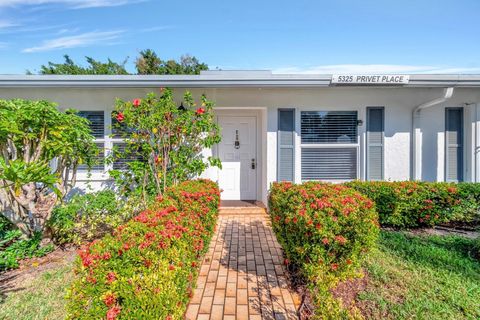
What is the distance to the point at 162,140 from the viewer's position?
15.9 feet

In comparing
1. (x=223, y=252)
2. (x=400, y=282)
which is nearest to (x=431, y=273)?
(x=400, y=282)

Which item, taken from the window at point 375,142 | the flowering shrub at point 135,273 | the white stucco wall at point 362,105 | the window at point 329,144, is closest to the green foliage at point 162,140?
the white stucco wall at point 362,105

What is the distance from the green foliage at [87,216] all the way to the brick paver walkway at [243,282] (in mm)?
1790

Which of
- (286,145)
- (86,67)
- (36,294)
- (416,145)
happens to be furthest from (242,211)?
(86,67)

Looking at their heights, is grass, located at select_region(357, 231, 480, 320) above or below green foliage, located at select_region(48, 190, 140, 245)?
below

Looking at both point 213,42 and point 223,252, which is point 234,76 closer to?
point 223,252

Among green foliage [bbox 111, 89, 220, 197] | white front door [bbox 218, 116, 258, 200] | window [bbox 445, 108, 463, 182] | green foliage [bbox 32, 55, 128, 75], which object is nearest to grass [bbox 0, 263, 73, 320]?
green foliage [bbox 111, 89, 220, 197]

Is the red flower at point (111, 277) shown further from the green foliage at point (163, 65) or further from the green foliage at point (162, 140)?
the green foliage at point (163, 65)

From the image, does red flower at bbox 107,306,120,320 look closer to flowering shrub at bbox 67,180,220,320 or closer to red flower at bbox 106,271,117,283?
flowering shrub at bbox 67,180,220,320

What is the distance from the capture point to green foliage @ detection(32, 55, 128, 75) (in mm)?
19306

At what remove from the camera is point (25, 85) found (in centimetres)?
478

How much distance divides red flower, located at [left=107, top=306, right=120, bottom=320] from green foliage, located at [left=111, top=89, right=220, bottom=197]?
3.49m

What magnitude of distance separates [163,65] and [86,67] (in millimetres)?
6519

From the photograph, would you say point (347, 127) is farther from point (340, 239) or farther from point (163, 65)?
point (163, 65)
